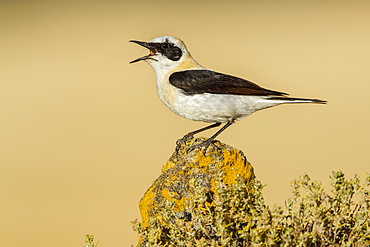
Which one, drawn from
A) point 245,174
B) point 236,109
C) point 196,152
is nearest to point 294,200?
point 245,174

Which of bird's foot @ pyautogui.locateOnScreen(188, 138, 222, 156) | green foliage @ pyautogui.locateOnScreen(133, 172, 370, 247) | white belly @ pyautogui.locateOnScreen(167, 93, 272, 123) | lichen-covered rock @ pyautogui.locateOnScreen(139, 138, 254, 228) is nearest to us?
green foliage @ pyautogui.locateOnScreen(133, 172, 370, 247)

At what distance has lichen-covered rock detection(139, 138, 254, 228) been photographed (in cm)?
367

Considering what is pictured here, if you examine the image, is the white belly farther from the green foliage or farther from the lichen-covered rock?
the green foliage

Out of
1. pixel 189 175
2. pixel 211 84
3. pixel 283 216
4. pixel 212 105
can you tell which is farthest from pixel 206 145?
pixel 283 216

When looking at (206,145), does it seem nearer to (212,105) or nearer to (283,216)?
(212,105)

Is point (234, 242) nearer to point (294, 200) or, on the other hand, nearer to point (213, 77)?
point (294, 200)

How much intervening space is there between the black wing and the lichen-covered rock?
0.56 meters

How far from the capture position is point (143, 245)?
3496 millimetres

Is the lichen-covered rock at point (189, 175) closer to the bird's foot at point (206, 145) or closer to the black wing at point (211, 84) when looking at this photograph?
the bird's foot at point (206, 145)

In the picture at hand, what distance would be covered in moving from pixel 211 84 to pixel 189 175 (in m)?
Result: 0.99

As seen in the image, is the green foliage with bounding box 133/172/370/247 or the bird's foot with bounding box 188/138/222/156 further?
the bird's foot with bounding box 188/138/222/156

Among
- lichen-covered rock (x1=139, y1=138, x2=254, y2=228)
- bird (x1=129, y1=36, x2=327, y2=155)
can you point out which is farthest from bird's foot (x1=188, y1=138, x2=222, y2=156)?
bird (x1=129, y1=36, x2=327, y2=155)

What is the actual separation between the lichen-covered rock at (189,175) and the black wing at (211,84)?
561 mm

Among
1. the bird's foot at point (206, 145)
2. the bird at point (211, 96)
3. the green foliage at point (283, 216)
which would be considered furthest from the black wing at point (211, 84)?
the green foliage at point (283, 216)
